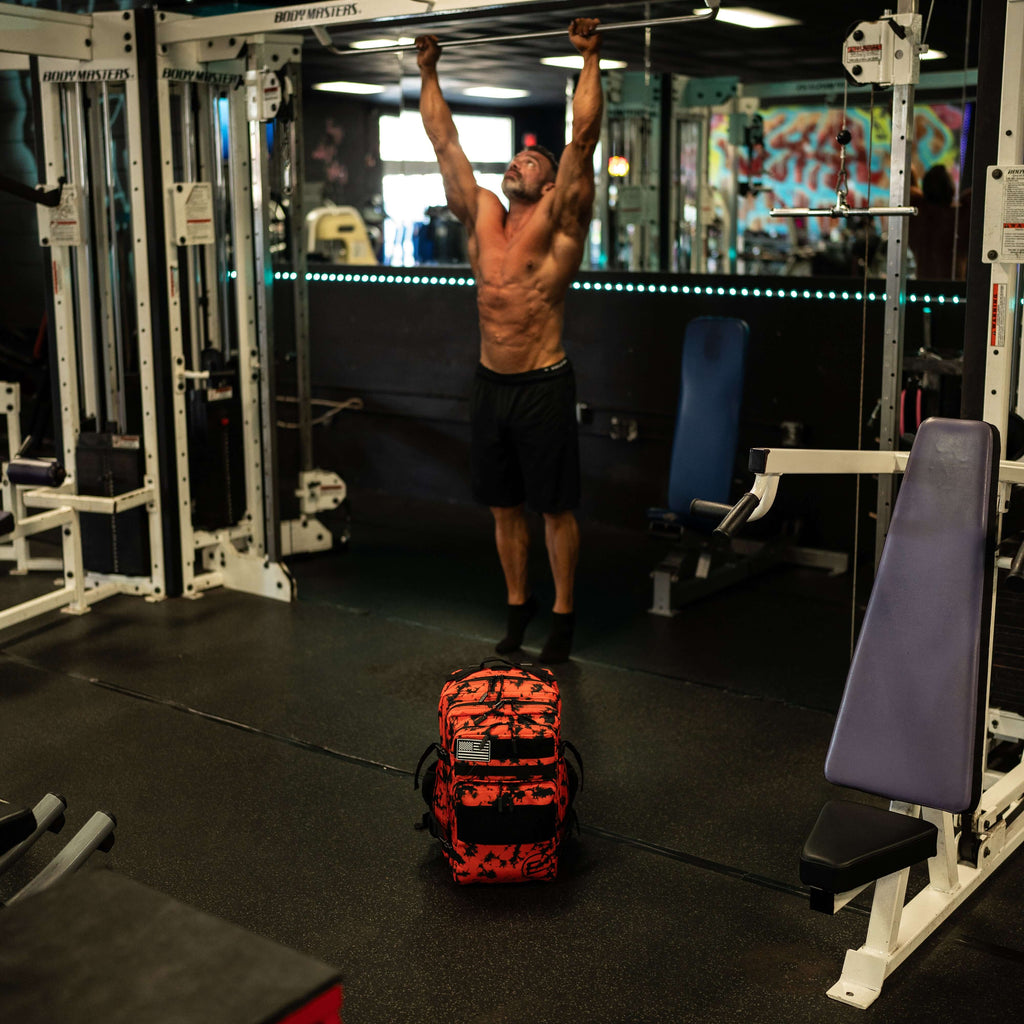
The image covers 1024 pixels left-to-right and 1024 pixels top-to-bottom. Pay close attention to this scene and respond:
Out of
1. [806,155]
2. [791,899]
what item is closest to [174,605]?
[791,899]

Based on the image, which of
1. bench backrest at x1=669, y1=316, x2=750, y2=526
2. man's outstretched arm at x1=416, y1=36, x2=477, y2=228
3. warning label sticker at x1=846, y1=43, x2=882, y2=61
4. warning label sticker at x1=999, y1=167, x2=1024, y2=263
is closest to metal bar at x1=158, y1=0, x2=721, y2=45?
man's outstretched arm at x1=416, y1=36, x2=477, y2=228

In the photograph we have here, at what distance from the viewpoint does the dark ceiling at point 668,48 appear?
A: 779 cm

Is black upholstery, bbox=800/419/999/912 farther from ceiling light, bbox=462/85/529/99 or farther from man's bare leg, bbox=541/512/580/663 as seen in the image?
ceiling light, bbox=462/85/529/99

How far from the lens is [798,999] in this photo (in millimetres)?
2355

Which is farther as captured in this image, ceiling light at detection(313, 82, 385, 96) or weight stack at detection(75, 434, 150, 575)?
ceiling light at detection(313, 82, 385, 96)

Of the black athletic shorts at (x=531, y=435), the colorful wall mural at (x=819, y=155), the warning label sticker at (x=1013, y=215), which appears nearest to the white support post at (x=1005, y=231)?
the warning label sticker at (x=1013, y=215)

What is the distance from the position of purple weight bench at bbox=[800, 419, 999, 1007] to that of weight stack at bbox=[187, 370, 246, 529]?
10.1ft

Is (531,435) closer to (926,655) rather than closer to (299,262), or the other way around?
(299,262)

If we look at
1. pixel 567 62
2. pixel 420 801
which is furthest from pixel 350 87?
→ pixel 420 801

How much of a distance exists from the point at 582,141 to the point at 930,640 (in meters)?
2.00

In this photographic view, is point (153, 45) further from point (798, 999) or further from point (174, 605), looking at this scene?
point (798, 999)

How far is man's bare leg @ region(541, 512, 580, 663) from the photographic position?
4.18m

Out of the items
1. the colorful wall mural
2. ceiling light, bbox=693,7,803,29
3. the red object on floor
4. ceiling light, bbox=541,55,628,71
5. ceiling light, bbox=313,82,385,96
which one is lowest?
the red object on floor

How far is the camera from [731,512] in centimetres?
226
